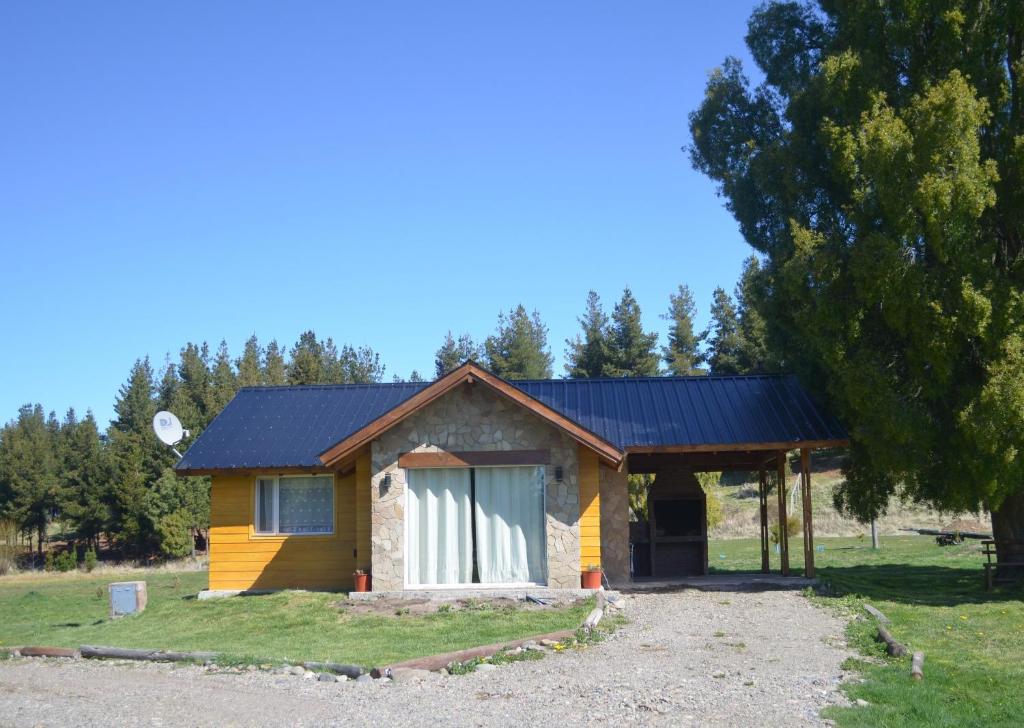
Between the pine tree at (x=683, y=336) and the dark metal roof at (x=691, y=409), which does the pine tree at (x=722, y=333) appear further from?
the dark metal roof at (x=691, y=409)

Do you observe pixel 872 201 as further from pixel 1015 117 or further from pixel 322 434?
pixel 322 434

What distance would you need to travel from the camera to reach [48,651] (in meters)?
12.9

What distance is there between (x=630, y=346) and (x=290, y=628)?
45.3 m

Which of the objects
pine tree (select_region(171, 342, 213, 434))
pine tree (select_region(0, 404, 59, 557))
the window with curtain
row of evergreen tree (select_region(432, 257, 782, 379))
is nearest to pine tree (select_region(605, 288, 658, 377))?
row of evergreen tree (select_region(432, 257, 782, 379))

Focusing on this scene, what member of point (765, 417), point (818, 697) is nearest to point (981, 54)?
point (765, 417)

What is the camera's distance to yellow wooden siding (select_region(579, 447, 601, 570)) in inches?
679

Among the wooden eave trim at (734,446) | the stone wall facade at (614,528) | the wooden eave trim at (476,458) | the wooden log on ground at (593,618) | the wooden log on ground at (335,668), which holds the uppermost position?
the wooden eave trim at (734,446)

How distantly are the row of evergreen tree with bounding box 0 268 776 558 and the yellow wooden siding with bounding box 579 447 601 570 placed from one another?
29011 mm

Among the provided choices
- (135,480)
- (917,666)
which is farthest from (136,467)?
(917,666)

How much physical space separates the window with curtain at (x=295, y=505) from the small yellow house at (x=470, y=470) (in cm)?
3

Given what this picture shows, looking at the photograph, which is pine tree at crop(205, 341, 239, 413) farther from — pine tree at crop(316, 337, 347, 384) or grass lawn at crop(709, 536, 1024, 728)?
grass lawn at crop(709, 536, 1024, 728)

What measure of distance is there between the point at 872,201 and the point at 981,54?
306 centimetres

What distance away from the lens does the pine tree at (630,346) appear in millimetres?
58188

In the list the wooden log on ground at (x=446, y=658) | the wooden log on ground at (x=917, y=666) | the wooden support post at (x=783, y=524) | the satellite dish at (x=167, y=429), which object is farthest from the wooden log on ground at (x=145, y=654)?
the wooden support post at (x=783, y=524)
